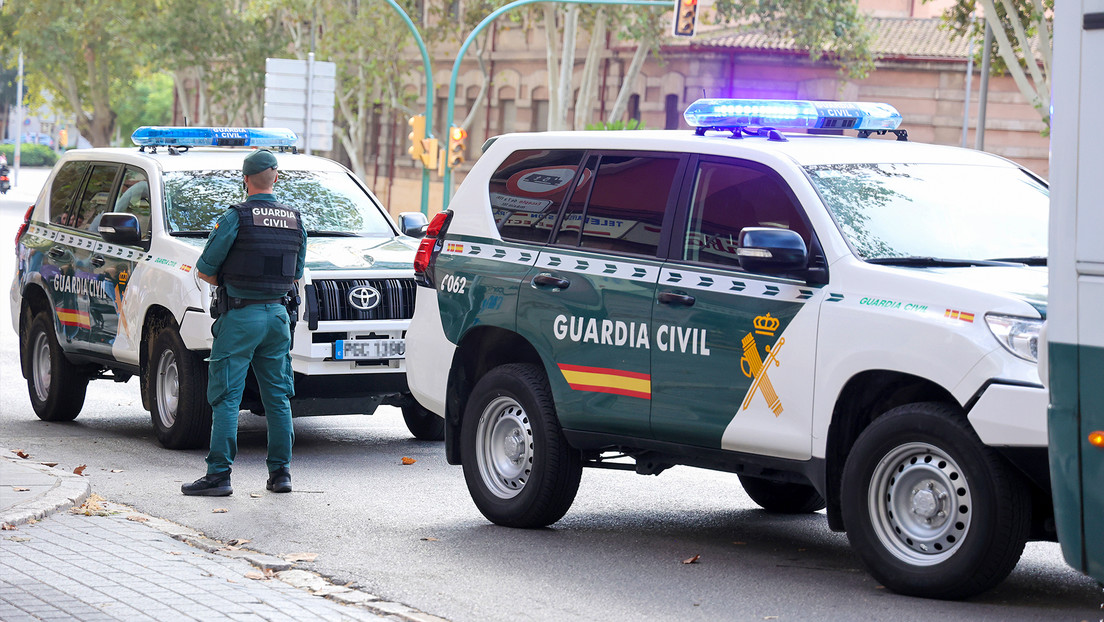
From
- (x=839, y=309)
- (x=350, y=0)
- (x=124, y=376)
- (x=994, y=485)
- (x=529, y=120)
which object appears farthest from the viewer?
(x=529, y=120)

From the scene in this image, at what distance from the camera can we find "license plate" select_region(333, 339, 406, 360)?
416 inches

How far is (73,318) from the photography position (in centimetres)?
1211

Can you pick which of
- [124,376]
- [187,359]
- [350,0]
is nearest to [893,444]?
[187,359]

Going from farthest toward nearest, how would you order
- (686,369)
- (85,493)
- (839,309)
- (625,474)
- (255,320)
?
(625,474) < (255,320) < (85,493) < (686,369) < (839,309)

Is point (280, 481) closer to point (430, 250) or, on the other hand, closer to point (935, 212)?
point (430, 250)

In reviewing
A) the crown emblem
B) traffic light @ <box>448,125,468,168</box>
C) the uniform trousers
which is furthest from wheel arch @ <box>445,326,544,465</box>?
traffic light @ <box>448,125,468,168</box>

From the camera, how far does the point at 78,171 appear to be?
12.7 m

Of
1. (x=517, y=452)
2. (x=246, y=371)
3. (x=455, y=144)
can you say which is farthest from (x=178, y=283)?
(x=455, y=144)

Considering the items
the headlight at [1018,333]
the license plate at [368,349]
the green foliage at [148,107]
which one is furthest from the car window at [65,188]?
the green foliage at [148,107]

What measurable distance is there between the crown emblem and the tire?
0.65 m

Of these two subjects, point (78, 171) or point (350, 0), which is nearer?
point (78, 171)

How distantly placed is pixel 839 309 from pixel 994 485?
3.23ft

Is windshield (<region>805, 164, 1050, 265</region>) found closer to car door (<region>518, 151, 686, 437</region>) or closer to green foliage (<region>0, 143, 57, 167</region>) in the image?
car door (<region>518, 151, 686, 437</region>)

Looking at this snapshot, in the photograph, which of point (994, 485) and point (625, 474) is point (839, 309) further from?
point (625, 474)
